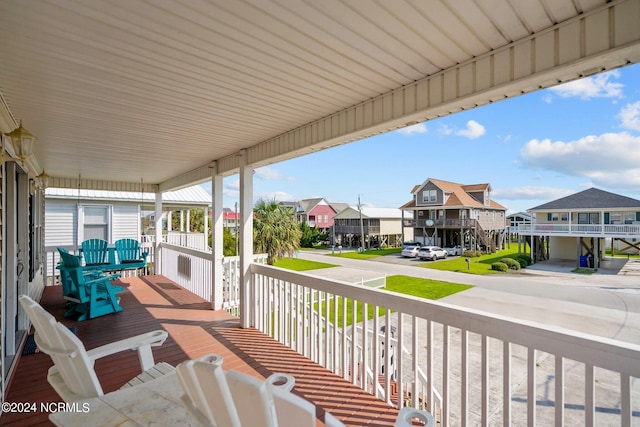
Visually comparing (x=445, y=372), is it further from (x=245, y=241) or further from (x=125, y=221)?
(x=125, y=221)

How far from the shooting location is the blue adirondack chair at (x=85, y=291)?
4.88 m

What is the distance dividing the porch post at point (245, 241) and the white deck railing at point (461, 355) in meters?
0.12

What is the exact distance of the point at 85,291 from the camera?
4.98 meters

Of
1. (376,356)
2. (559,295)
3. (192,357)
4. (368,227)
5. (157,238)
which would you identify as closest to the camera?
(376,356)

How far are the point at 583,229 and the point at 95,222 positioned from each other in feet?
86.2

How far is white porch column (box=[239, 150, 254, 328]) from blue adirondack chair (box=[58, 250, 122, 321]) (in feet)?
7.48

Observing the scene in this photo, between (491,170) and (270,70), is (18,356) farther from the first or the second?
(491,170)

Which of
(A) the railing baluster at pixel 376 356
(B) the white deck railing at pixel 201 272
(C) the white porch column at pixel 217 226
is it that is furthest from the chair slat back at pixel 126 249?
(A) the railing baluster at pixel 376 356

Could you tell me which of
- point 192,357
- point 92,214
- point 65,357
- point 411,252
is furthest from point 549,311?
point 92,214

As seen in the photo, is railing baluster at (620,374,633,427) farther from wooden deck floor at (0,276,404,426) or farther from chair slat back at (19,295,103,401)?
chair slat back at (19,295,103,401)

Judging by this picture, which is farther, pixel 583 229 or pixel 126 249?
pixel 583 229

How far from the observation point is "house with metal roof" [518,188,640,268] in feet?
65.1

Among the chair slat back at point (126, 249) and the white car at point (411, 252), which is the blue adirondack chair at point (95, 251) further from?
the white car at point (411, 252)

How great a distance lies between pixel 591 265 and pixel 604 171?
1015cm
